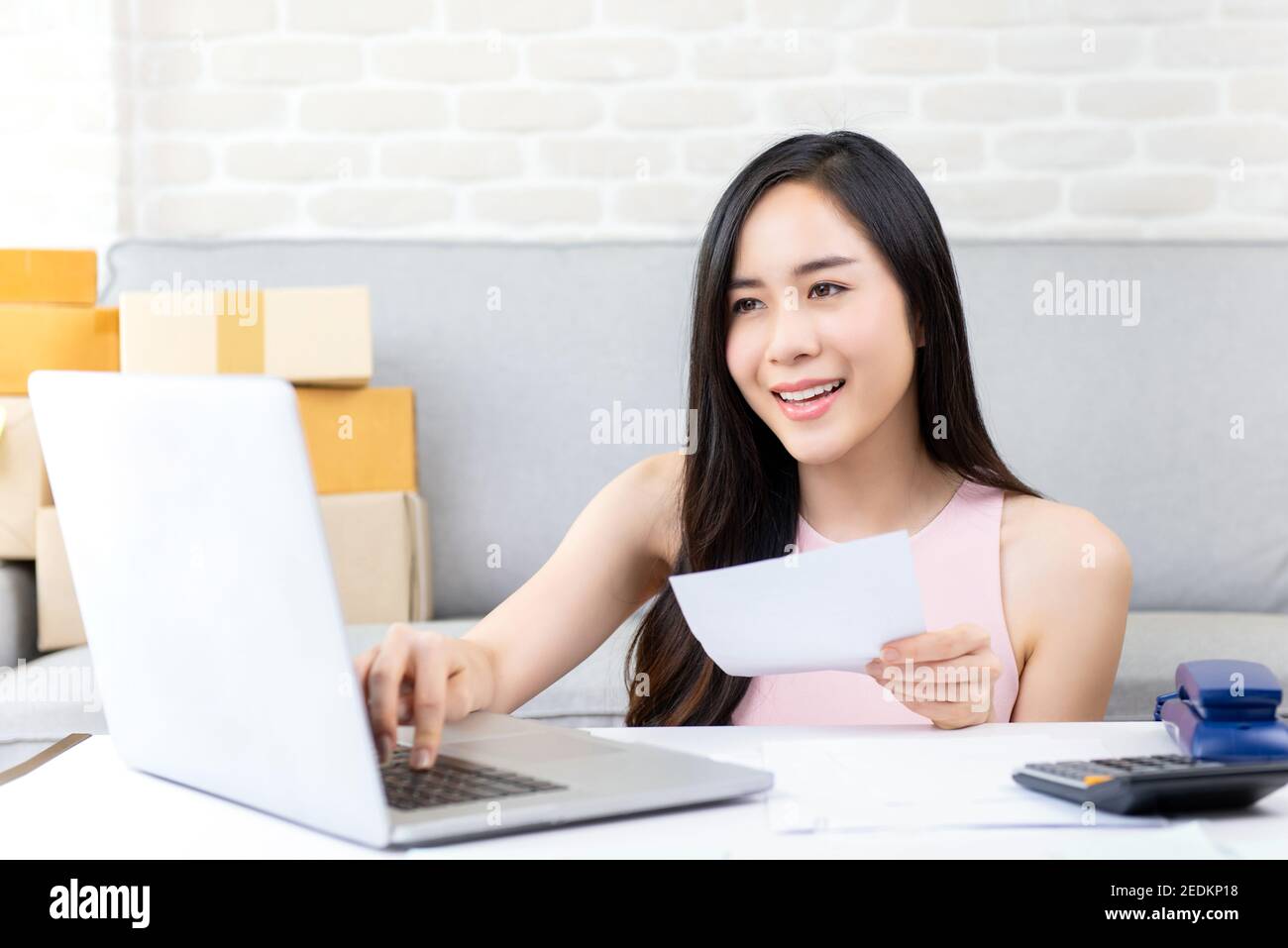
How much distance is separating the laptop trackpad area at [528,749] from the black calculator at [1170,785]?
9.7 inches

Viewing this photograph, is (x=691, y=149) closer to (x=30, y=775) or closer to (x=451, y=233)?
(x=451, y=233)

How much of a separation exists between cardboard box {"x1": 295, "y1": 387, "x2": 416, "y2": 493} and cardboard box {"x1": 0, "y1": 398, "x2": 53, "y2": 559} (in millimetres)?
403

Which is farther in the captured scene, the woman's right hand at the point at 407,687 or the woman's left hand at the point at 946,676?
the woman's left hand at the point at 946,676

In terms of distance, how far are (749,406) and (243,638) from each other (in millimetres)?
813

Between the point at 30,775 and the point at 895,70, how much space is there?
2181mm

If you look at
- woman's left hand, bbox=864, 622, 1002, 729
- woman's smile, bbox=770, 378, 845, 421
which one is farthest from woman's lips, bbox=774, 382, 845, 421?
woman's left hand, bbox=864, 622, 1002, 729

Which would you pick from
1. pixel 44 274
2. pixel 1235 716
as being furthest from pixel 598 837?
pixel 44 274

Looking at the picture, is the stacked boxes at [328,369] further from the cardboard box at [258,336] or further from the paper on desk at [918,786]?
the paper on desk at [918,786]

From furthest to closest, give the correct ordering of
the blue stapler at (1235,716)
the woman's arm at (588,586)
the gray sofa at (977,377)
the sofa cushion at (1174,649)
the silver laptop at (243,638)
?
the gray sofa at (977,377)
the sofa cushion at (1174,649)
the woman's arm at (588,586)
the blue stapler at (1235,716)
the silver laptop at (243,638)

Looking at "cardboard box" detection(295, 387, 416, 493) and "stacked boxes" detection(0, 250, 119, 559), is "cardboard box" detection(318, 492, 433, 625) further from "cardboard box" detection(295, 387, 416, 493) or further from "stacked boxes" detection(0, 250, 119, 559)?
"stacked boxes" detection(0, 250, 119, 559)

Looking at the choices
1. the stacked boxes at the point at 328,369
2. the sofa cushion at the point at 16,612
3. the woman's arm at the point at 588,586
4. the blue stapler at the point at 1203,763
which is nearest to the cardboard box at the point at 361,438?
the stacked boxes at the point at 328,369

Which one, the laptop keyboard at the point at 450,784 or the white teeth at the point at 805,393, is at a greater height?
the white teeth at the point at 805,393

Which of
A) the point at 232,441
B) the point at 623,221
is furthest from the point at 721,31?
the point at 232,441

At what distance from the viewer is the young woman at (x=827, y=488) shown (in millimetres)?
1249
